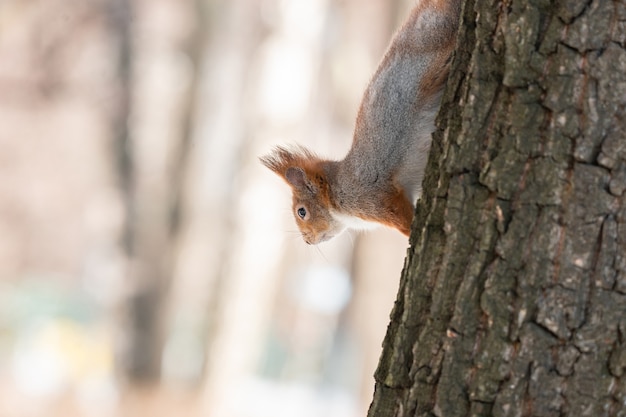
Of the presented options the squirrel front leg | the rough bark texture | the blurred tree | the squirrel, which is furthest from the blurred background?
the rough bark texture

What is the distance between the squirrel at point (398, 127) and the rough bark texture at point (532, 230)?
79 centimetres

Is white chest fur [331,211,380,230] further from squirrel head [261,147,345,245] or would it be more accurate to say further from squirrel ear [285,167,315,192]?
squirrel ear [285,167,315,192]

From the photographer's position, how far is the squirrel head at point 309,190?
127 inches

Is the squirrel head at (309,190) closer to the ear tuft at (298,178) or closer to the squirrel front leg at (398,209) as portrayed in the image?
the ear tuft at (298,178)

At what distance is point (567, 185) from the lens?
1.67 metres

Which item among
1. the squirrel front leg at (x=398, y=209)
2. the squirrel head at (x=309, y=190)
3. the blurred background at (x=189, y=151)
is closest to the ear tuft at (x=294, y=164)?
the squirrel head at (x=309, y=190)

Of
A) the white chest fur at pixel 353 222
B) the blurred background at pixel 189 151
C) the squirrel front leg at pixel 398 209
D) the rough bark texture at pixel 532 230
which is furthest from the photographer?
the blurred background at pixel 189 151

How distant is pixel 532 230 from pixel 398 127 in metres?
1.10

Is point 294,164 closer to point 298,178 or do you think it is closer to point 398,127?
point 298,178

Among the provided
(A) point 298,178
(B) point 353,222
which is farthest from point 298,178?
(B) point 353,222

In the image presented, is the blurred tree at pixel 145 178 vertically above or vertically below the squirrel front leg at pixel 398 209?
above

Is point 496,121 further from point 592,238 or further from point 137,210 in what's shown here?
point 137,210

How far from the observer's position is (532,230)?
169 cm

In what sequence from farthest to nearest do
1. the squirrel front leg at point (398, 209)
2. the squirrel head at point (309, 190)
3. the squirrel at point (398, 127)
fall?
the squirrel head at point (309, 190)
the squirrel front leg at point (398, 209)
the squirrel at point (398, 127)
